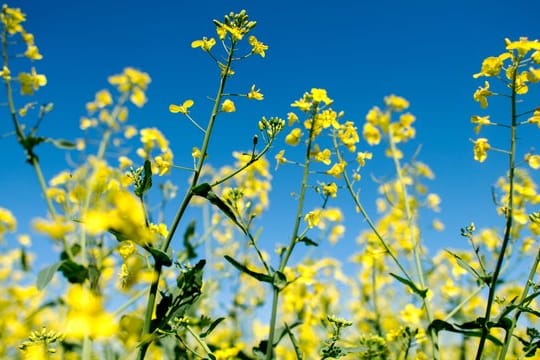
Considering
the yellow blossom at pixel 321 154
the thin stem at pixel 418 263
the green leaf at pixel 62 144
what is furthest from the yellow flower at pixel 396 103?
the green leaf at pixel 62 144

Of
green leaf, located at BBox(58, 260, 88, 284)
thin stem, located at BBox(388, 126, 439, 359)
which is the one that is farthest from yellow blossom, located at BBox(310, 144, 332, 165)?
green leaf, located at BBox(58, 260, 88, 284)

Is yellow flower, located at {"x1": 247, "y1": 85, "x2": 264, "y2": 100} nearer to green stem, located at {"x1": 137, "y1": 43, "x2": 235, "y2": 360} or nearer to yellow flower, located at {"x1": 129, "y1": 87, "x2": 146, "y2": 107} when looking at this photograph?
green stem, located at {"x1": 137, "y1": 43, "x2": 235, "y2": 360}

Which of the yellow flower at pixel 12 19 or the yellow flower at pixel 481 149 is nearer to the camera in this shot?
the yellow flower at pixel 481 149

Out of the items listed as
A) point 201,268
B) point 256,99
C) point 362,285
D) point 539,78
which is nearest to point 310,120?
point 256,99

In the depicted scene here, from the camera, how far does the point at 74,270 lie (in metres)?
2.18

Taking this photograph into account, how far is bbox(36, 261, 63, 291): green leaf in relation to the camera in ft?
6.81

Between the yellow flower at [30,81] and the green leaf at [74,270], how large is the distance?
1.37m

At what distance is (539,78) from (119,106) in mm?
3411

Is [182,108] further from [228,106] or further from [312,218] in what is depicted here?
[312,218]

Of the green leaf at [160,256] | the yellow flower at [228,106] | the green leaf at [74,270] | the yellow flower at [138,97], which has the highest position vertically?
the yellow flower at [138,97]

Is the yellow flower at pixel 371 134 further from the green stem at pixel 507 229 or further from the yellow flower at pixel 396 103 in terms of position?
the green stem at pixel 507 229

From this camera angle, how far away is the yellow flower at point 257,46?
2.29 meters

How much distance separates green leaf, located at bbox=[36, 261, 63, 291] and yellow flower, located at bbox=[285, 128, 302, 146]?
1623 mm

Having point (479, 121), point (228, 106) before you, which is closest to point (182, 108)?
point (228, 106)
